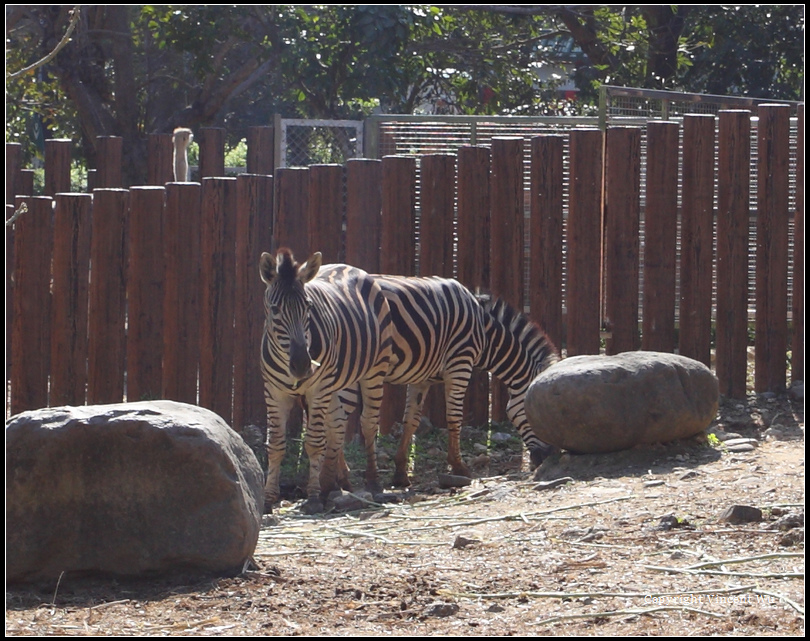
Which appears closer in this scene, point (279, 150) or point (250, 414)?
point (250, 414)

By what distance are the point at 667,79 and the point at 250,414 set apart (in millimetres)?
11158

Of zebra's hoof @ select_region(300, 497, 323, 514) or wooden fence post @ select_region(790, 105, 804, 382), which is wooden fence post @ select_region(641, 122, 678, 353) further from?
zebra's hoof @ select_region(300, 497, 323, 514)

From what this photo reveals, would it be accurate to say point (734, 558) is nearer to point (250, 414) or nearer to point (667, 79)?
point (250, 414)

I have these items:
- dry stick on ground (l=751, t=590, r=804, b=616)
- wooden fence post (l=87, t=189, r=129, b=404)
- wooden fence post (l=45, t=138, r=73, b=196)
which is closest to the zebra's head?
wooden fence post (l=87, t=189, r=129, b=404)

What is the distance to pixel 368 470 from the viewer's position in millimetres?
8086

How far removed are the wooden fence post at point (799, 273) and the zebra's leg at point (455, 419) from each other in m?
2.81

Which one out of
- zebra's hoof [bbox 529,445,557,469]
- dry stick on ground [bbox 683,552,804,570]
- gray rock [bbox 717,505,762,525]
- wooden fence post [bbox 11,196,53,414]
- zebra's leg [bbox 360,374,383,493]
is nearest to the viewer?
dry stick on ground [bbox 683,552,804,570]

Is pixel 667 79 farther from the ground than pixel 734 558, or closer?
farther from the ground

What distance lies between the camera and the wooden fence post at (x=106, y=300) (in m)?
8.22

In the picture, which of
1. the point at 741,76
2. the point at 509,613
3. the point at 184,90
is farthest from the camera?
the point at 184,90

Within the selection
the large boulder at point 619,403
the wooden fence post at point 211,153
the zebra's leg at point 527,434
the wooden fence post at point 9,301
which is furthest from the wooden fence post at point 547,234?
the wooden fence post at point 211,153

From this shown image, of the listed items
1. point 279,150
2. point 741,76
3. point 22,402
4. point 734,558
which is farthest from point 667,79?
point 734,558

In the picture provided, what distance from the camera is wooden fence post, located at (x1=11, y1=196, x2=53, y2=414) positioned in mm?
8195

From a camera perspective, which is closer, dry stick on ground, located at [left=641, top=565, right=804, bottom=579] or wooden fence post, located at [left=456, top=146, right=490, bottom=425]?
dry stick on ground, located at [left=641, top=565, right=804, bottom=579]
